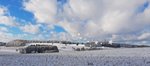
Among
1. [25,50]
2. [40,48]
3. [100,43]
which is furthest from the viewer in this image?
[100,43]

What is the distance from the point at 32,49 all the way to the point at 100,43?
111916mm

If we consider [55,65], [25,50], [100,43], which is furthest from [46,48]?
[100,43]

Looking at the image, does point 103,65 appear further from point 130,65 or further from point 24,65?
point 24,65

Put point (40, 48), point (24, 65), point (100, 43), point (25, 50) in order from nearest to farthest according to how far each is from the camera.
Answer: point (24, 65) → point (25, 50) → point (40, 48) → point (100, 43)

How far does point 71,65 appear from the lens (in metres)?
27.2

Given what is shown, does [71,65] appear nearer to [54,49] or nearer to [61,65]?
[61,65]

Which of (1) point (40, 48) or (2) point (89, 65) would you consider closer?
(2) point (89, 65)

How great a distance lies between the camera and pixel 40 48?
8688 cm

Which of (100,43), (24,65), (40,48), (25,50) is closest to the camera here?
(24,65)

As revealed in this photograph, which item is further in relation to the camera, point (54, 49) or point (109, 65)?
point (54, 49)

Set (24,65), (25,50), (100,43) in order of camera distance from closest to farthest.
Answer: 1. (24,65)
2. (25,50)
3. (100,43)

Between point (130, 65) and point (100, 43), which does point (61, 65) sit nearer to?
point (130, 65)

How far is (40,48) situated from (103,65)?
2414 inches

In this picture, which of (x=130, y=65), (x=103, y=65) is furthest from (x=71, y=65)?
(x=130, y=65)
